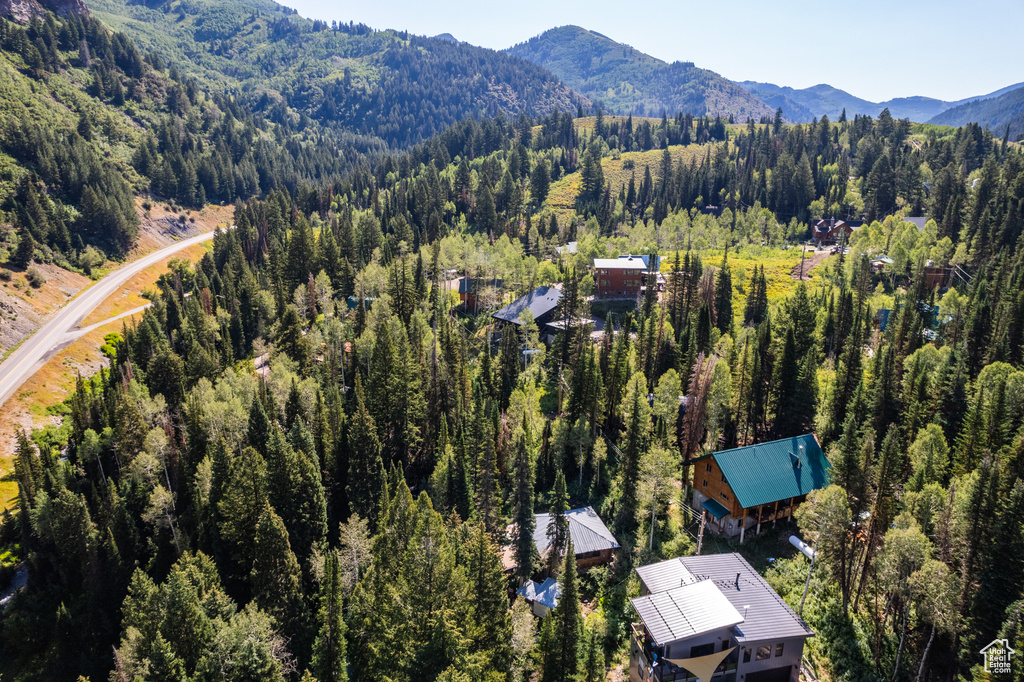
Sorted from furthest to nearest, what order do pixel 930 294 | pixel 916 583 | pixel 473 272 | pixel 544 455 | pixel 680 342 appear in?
1. pixel 473 272
2. pixel 930 294
3. pixel 680 342
4. pixel 544 455
5. pixel 916 583

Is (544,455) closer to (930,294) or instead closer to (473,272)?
(473,272)

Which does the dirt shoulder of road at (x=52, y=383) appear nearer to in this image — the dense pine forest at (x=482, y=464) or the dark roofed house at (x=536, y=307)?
the dense pine forest at (x=482, y=464)

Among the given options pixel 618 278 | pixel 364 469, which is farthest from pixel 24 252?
pixel 618 278

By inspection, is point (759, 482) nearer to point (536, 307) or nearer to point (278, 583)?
point (278, 583)

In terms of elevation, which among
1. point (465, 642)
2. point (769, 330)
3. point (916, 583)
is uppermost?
point (769, 330)

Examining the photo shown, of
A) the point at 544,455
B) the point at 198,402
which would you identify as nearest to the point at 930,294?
the point at 544,455

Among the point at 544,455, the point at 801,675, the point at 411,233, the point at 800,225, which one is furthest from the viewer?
the point at 800,225

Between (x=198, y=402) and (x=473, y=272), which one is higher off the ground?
(x=473, y=272)
